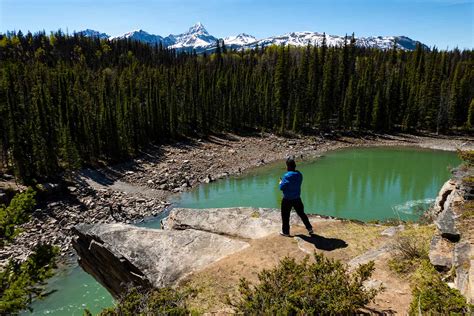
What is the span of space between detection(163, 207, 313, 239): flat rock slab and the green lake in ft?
22.8

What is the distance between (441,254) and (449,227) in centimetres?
91

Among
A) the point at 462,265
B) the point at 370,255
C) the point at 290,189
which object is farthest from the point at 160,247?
the point at 462,265

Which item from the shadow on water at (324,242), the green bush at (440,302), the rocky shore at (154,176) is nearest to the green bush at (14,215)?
the rocky shore at (154,176)

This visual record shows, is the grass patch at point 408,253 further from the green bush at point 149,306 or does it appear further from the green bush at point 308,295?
the green bush at point 149,306

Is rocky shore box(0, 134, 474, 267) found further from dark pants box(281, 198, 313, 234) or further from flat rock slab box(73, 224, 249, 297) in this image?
dark pants box(281, 198, 313, 234)

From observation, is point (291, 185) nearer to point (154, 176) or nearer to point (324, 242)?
point (324, 242)

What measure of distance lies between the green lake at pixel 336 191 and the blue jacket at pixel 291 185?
37.4ft

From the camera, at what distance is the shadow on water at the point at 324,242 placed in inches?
363

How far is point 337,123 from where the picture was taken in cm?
6644

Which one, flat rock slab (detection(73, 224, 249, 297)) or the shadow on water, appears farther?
the shadow on water

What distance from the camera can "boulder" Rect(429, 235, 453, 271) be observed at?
259 inches

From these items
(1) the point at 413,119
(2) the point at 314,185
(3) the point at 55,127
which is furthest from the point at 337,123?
(3) the point at 55,127

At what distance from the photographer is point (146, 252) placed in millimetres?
9469

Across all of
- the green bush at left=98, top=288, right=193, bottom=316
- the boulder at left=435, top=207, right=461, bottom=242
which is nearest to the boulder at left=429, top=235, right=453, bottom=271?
the boulder at left=435, top=207, right=461, bottom=242
